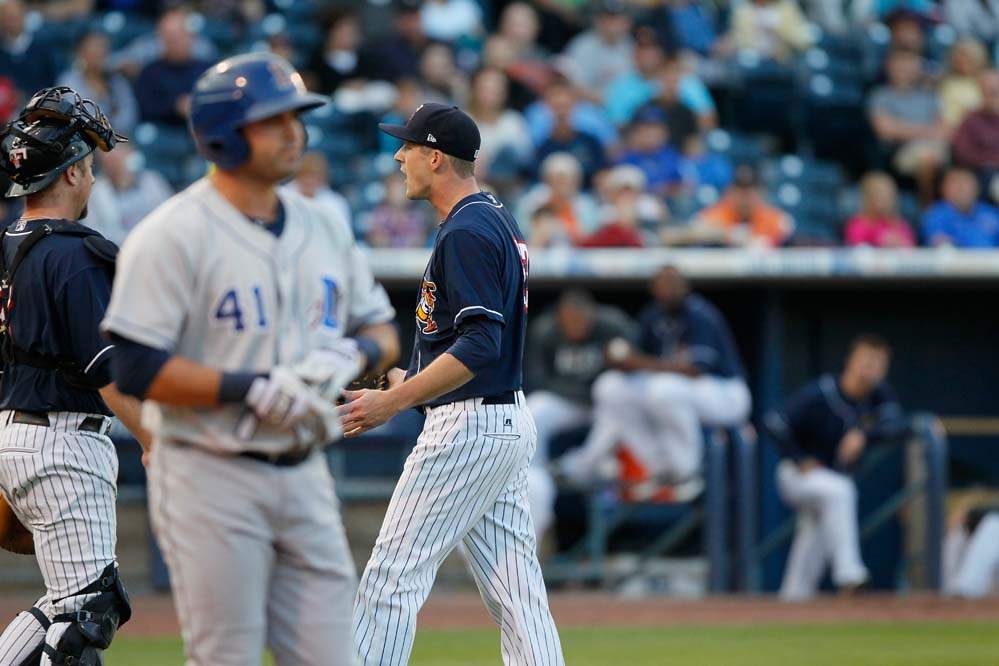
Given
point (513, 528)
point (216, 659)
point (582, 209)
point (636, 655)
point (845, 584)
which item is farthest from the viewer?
point (582, 209)

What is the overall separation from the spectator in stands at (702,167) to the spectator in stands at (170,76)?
3.78 meters

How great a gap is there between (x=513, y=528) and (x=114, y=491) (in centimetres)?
123

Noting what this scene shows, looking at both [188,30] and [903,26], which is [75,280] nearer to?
[188,30]

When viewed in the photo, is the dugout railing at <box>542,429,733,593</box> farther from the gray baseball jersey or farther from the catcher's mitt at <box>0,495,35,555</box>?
the gray baseball jersey

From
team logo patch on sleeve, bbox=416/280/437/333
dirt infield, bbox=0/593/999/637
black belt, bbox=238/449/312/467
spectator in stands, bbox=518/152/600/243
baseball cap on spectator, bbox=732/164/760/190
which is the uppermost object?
baseball cap on spectator, bbox=732/164/760/190

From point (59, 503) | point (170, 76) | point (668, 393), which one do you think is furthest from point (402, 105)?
point (59, 503)

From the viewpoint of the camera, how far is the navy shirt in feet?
14.6

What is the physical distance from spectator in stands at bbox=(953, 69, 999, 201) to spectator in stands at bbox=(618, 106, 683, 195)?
8.20ft

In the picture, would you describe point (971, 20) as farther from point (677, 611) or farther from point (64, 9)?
point (64, 9)

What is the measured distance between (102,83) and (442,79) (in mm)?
2611

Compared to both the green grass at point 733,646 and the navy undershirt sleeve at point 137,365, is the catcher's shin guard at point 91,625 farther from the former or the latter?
the green grass at point 733,646

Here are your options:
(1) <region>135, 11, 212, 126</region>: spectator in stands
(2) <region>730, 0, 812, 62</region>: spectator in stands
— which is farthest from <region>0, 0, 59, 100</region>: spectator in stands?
(2) <region>730, 0, 812, 62</region>: spectator in stands

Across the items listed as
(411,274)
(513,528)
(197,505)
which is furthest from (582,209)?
(197,505)

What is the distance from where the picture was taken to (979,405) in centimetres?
1200
